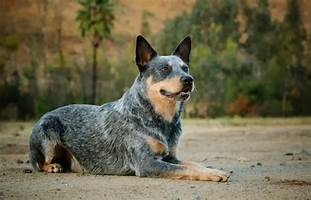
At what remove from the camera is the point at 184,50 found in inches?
564

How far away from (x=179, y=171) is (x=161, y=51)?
63.7m

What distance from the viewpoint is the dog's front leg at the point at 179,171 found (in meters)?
12.5

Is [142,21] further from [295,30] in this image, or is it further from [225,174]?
[225,174]

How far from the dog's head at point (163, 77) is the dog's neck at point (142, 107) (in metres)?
0.06

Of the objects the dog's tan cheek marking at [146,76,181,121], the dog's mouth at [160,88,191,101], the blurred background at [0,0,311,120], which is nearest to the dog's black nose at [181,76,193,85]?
the dog's mouth at [160,88,191,101]

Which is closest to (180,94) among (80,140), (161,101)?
(161,101)

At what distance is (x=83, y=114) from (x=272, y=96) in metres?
58.5

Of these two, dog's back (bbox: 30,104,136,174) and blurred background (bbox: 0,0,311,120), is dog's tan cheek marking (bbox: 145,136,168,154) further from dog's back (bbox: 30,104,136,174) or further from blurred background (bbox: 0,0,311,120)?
blurred background (bbox: 0,0,311,120)

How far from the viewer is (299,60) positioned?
7625 centimetres

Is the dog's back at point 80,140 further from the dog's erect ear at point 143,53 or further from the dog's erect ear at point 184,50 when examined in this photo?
the dog's erect ear at point 184,50

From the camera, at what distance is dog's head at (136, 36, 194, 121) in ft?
42.9

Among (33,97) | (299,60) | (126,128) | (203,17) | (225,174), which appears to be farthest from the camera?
(203,17)

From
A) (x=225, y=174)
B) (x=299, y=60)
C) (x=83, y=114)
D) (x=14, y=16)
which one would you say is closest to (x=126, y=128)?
(x=83, y=114)

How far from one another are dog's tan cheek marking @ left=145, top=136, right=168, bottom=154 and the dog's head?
0.54 m
